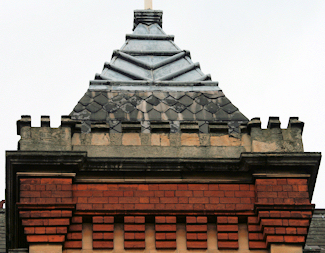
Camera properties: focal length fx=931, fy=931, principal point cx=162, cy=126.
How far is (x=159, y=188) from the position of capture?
22656mm

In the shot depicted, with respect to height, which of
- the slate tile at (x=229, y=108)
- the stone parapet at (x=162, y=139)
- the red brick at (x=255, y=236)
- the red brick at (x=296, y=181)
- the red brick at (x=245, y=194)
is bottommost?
the red brick at (x=255, y=236)

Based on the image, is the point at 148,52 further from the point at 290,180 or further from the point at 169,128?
the point at 290,180

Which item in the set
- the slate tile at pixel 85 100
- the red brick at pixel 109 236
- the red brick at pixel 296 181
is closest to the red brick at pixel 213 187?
the red brick at pixel 296 181

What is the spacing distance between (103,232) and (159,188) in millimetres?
1768

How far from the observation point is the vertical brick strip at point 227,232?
2211 cm

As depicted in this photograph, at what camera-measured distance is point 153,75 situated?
28.0m

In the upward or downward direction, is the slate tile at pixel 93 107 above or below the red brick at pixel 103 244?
above

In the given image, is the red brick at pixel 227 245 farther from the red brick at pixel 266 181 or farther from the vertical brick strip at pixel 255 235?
the red brick at pixel 266 181

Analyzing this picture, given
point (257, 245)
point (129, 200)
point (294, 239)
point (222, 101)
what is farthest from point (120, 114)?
point (294, 239)

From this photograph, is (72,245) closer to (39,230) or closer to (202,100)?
(39,230)

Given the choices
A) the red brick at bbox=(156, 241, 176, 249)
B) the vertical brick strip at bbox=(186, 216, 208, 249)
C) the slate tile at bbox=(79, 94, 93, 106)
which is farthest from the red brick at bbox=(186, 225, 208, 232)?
the slate tile at bbox=(79, 94, 93, 106)

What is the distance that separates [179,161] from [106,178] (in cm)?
183

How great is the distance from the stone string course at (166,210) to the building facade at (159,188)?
0.08 feet

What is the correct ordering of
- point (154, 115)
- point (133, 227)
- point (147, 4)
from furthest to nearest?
1. point (147, 4)
2. point (154, 115)
3. point (133, 227)
